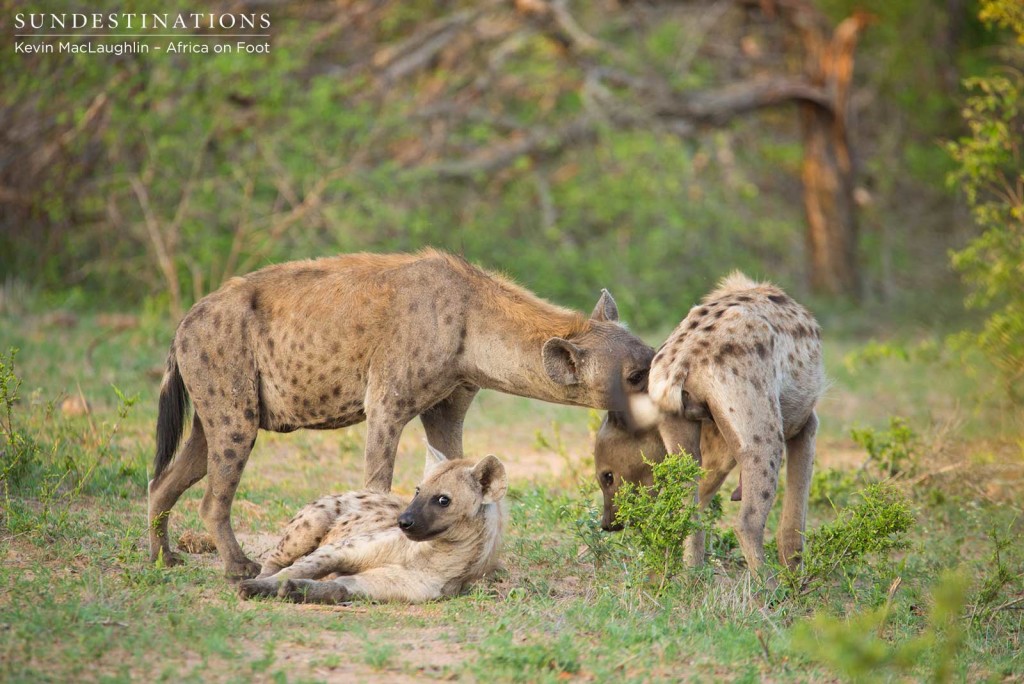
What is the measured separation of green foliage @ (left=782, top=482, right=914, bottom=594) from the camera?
17.1 feet

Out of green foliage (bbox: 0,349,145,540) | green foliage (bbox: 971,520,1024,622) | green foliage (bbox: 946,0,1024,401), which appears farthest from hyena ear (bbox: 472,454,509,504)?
green foliage (bbox: 946,0,1024,401)

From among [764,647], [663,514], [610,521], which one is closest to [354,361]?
[610,521]

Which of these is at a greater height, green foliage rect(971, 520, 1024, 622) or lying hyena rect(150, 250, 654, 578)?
lying hyena rect(150, 250, 654, 578)

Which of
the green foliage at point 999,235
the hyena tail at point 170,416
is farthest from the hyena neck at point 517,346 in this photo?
the green foliage at point 999,235

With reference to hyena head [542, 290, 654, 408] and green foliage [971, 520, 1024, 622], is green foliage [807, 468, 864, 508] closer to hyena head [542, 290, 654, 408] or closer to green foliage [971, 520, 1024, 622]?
green foliage [971, 520, 1024, 622]

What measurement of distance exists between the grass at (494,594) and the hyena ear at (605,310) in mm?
950

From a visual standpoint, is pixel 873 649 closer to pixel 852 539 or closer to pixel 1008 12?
pixel 852 539

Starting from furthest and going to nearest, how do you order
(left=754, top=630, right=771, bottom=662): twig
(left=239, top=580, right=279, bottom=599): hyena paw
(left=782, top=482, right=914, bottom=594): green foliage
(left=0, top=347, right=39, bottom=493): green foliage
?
(left=0, top=347, right=39, bottom=493): green foliage
(left=782, top=482, right=914, bottom=594): green foliage
(left=239, top=580, right=279, bottom=599): hyena paw
(left=754, top=630, right=771, bottom=662): twig

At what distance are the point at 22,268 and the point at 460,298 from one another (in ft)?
28.5

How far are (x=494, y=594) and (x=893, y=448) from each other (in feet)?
11.7

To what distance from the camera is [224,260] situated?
12.6 meters

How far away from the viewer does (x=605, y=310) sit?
20.1 feet

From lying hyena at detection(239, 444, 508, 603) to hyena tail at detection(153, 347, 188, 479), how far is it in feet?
2.47

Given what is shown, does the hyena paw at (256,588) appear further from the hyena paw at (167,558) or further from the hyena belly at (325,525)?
the hyena paw at (167,558)
